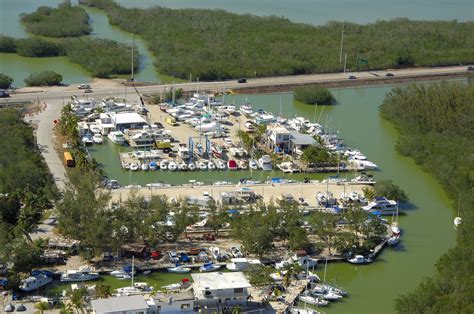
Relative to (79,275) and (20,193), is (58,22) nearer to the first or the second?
(20,193)

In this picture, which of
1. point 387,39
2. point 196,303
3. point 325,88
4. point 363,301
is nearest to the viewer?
point 196,303

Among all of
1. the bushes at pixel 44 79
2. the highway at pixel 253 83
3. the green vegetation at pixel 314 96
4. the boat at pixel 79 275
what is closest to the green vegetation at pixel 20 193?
the boat at pixel 79 275

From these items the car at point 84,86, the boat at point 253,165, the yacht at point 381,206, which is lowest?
the yacht at point 381,206

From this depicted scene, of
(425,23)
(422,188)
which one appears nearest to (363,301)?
(422,188)

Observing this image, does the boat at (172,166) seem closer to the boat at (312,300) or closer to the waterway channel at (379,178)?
the waterway channel at (379,178)

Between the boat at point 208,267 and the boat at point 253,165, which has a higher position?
the boat at point 253,165

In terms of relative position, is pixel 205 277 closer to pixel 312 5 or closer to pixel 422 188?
pixel 422 188

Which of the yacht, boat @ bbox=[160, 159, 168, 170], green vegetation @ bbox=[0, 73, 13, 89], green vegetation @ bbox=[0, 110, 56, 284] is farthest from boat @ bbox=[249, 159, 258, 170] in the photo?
Result: green vegetation @ bbox=[0, 73, 13, 89]

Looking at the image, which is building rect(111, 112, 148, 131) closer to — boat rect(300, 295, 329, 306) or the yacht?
the yacht
